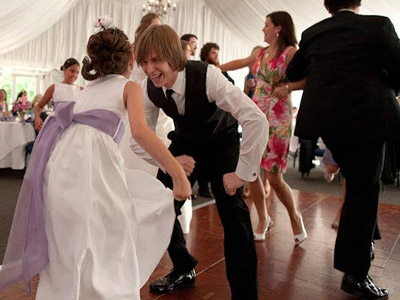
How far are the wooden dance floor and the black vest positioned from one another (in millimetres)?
778

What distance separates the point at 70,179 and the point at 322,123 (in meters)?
1.13

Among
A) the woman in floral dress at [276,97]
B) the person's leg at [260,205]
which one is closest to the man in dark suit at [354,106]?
the woman in floral dress at [276,97]

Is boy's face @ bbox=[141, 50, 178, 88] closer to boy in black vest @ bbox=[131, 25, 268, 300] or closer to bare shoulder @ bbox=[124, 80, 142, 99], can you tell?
boy in black vest @ bbox=[131, 25, 268, 300]

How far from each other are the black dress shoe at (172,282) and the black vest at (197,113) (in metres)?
0.70

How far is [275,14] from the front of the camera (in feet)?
8.23

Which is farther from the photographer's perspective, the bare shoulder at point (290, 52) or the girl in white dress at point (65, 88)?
the girl in white dress at point (65, 88)

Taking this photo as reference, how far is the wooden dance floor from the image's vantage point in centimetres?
192

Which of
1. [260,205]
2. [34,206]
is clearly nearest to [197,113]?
[34,206]

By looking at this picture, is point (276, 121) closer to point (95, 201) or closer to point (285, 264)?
point (285, 264)

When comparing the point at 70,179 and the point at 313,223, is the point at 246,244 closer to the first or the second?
the point at 70,179

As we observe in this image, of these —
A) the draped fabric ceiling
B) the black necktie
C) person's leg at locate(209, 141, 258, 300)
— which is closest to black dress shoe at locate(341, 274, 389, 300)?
person's leg at locate(209, 141, 258, 300)

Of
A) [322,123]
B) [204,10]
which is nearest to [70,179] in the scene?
[322,123]

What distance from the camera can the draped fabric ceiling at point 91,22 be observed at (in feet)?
22.9

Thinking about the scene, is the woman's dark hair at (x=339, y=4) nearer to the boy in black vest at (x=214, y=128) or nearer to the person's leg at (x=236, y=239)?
the boy in black vest at (x=214, y=128)
